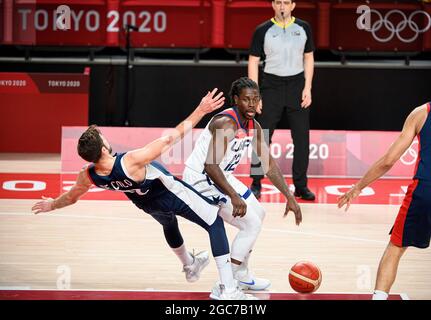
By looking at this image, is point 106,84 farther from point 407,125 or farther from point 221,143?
point 407,125

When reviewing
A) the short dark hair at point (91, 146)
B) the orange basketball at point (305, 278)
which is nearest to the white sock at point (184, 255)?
the orange basketball at point (305, 278)

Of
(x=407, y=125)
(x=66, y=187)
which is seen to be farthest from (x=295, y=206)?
(x=66, y=187)

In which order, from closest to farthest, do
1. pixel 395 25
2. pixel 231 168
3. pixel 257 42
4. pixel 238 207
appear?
pixel 238 207
pixel 231 168
pixel 257 42
pixel 395 25

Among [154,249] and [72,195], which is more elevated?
[72,195]

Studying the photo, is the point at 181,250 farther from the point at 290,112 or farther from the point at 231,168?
the point at 290,112

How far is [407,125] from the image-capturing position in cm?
518

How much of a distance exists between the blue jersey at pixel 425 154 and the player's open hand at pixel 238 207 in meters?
1.12

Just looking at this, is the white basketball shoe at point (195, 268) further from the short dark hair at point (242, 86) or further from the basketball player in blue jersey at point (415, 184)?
the basketball player in blue jersey at point (415, 184)

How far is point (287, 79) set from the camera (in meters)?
9.77

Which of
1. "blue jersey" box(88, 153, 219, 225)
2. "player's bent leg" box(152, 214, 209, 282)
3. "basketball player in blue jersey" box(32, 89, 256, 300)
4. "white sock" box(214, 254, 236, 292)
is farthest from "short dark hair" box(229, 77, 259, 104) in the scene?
"white sock" box(214, 254, 236, 292)

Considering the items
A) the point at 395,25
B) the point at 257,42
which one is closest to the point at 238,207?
the point at 257,42

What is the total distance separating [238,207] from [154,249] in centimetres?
187

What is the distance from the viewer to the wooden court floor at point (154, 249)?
20.8ft
